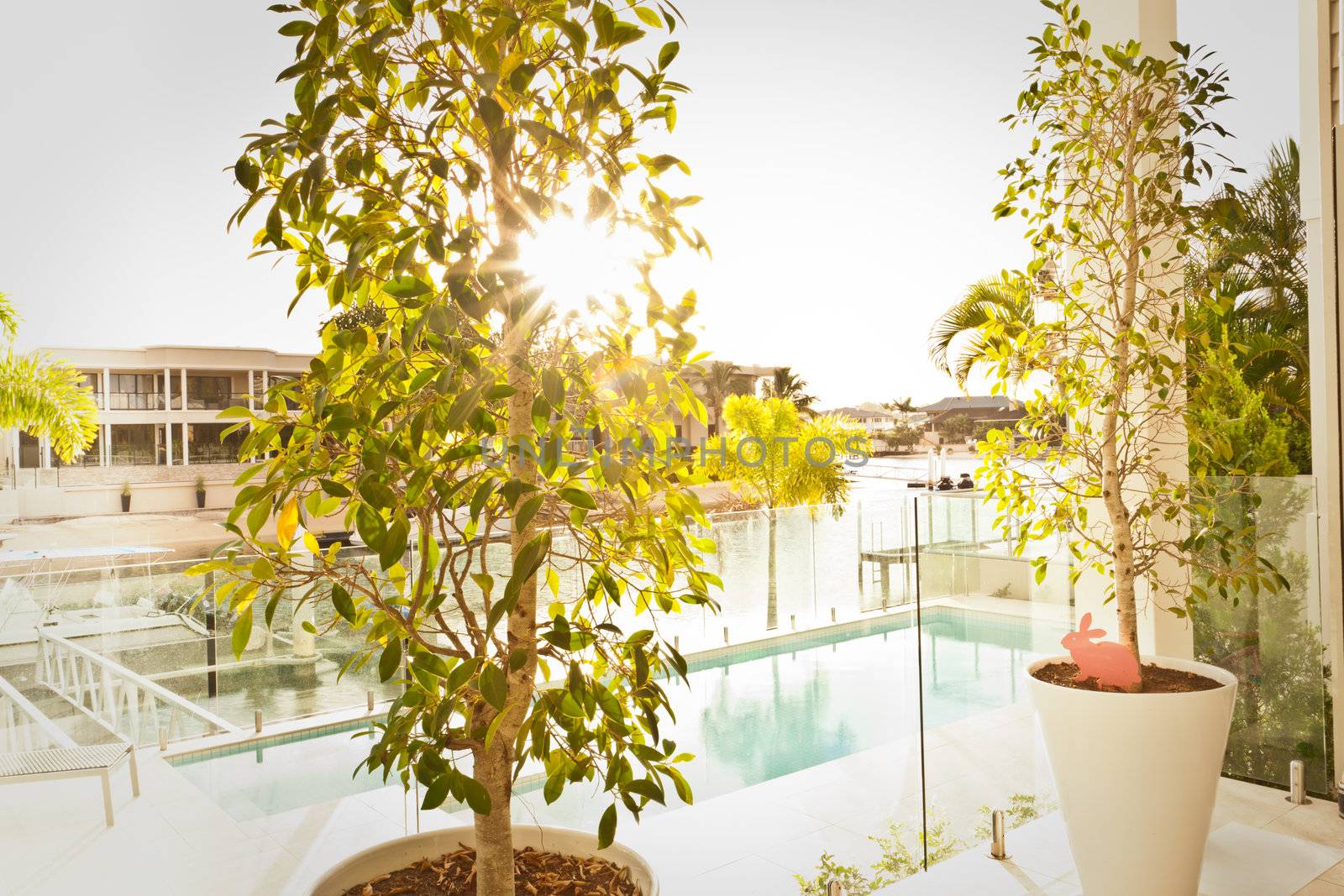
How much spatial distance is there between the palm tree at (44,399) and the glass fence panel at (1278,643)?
366cm

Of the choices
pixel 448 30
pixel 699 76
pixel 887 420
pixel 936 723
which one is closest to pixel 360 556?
pixel 448 30

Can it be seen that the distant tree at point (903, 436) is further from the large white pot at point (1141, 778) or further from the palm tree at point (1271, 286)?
the large white pot at point (1141, 778)

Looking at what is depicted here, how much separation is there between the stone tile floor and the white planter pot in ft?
2.50

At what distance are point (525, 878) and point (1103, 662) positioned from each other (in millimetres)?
1652

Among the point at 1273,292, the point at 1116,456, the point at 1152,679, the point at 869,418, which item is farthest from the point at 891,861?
the point at 869,418

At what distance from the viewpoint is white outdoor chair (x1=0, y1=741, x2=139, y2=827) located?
70.3 inches

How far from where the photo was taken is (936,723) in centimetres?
269

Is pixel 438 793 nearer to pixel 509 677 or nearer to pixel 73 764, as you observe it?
pixel 509 677

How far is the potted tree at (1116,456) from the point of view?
85.2 inches

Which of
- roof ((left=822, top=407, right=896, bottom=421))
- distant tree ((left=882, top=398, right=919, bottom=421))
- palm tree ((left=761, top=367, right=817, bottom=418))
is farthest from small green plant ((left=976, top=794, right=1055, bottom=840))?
palm tree ((left=761, top=367, right=817, bottom=418))

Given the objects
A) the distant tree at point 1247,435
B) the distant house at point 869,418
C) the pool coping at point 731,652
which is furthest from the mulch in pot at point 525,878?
the distant house at point 869,418

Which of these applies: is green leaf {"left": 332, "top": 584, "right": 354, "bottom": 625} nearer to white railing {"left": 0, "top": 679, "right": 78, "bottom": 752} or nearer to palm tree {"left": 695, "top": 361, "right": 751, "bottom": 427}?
white railing {"left": 0, "top": 679, "right": 78, "bottom": 752}

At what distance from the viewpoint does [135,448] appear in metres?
2.52

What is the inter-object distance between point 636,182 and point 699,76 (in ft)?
10.0
